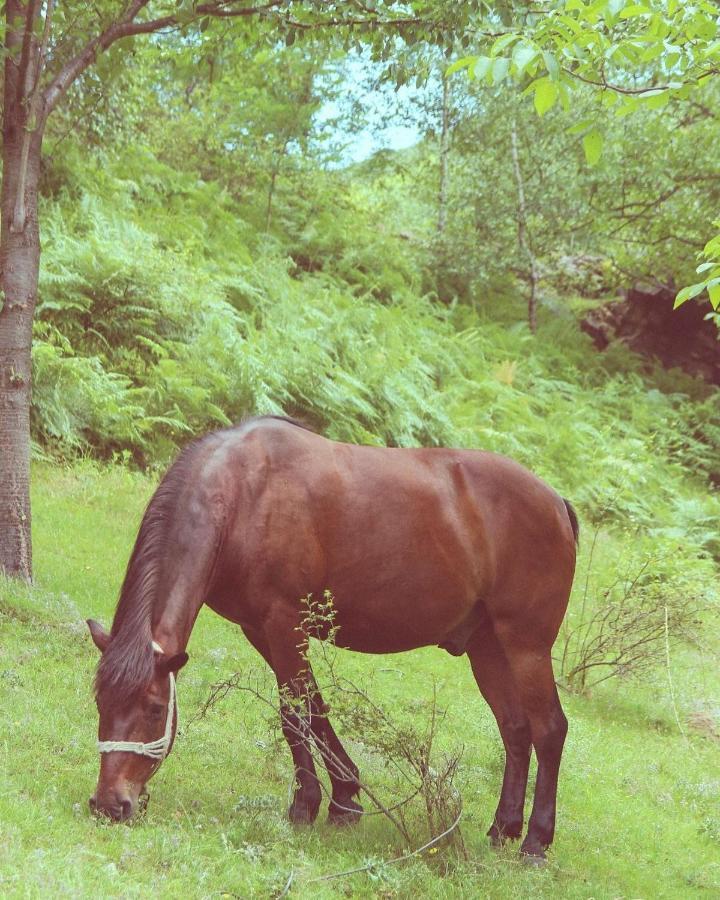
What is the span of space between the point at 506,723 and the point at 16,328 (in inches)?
177

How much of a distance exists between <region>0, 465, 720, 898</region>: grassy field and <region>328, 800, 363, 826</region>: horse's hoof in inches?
2.5

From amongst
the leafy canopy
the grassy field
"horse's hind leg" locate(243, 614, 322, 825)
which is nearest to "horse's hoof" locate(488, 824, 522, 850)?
the grassy field

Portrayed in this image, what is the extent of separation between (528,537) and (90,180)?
10502mm

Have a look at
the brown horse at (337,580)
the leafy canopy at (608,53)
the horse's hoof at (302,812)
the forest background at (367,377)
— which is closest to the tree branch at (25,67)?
the forest background at (367,377)

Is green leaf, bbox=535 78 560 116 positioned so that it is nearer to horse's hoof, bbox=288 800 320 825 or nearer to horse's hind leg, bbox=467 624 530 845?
horse's hind leg, bbox=467 624 530 845

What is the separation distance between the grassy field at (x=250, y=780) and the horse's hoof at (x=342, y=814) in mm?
62

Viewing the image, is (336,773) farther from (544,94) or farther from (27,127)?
(27,127)

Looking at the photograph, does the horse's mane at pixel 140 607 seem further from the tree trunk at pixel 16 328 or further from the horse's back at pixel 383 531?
the tree trunk at pixel 16 328

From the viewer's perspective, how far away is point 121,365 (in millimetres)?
10930

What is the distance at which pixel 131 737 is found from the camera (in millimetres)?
4016

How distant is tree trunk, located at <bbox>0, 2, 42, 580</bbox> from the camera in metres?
6.96

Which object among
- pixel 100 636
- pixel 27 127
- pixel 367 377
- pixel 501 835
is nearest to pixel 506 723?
pixel 501 835

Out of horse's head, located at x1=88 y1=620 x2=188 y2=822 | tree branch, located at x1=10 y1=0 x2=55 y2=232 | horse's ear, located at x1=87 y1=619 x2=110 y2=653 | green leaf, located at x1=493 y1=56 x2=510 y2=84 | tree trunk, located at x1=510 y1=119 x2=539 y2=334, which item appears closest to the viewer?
green leaf, located at x1=493 y1=56 x2=510 y2=84

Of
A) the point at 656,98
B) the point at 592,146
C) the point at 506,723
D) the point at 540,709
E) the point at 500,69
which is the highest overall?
the point at 656,98
